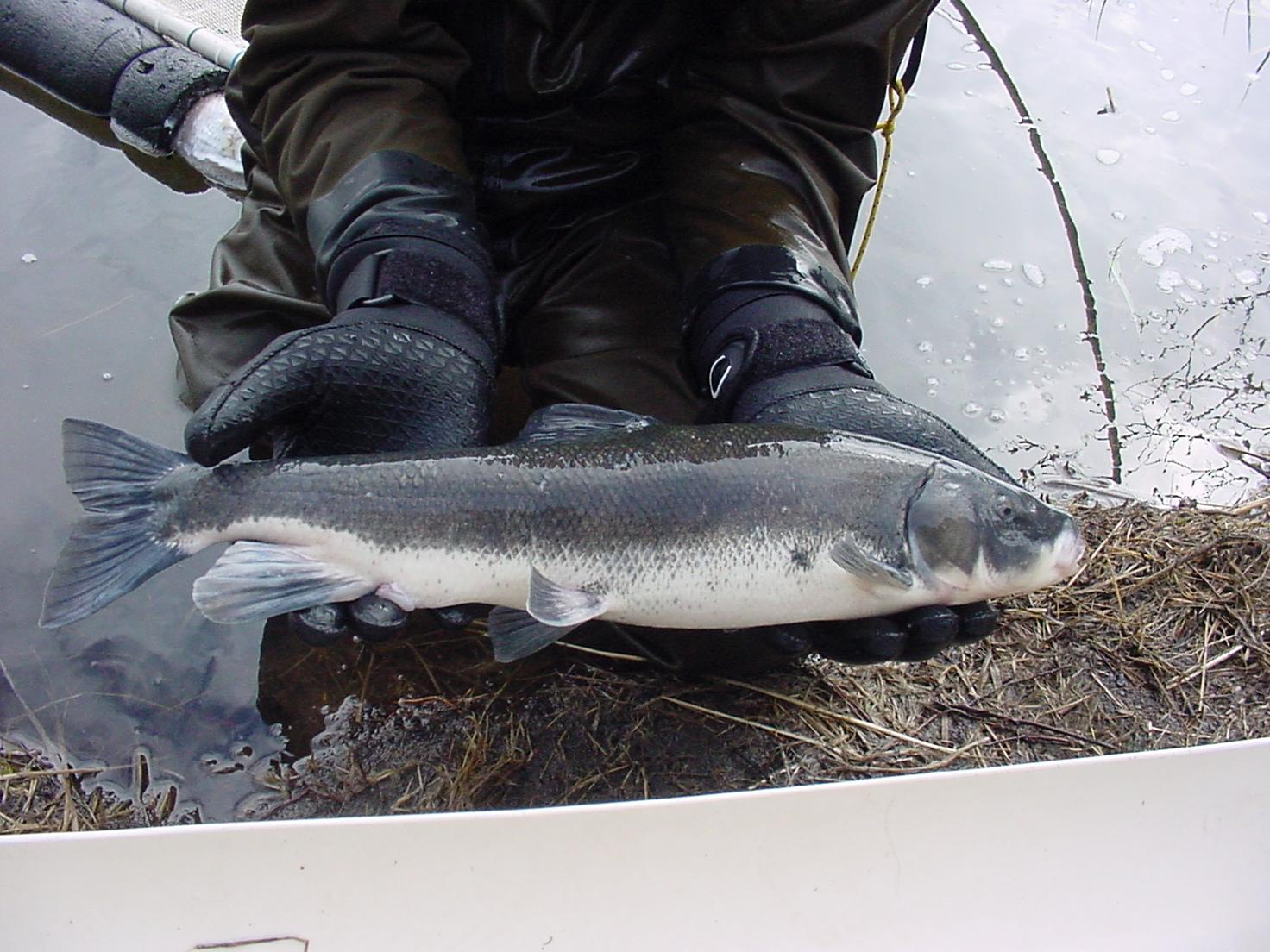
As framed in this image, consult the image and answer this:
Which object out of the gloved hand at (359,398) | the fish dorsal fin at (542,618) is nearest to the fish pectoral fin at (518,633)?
the fish dorsal fin at (542,618)

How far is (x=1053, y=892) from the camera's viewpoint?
1.67 metres

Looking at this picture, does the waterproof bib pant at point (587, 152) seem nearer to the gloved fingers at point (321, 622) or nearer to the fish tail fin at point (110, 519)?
the fish tail fin at point (110, 519)

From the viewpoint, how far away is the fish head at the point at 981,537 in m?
1.90

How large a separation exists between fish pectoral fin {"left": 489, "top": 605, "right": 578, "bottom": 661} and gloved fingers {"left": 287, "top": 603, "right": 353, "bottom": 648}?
28 cm

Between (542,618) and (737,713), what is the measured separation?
2.55 ft

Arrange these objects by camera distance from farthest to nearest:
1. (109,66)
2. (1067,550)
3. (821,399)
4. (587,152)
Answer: (109,66) < (587,152) < (821,399) < (1067,550)

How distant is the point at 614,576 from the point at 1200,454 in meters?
2.58

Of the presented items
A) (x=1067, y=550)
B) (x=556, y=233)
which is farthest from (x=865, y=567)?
(x=556, y=233)

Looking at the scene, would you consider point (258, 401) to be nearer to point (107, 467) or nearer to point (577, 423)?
point (107, 467)

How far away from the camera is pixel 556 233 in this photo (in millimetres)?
3068

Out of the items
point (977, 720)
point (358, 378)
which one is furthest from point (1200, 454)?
point (358, 378)

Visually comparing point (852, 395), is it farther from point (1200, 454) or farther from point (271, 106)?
point (1200, 454)

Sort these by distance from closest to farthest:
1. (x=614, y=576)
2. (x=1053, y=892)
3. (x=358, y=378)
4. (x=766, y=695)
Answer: (x=1053, y=892)
(x=614, y=576)
(x=358, y=378)
(x=766, y=695)

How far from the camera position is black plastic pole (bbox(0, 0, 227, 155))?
4.00m
